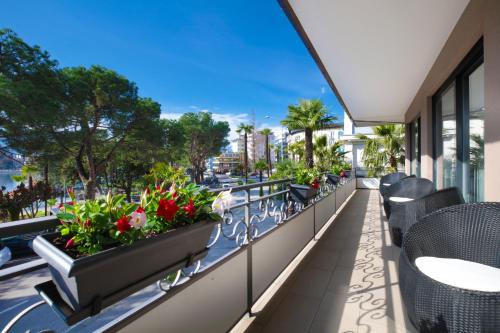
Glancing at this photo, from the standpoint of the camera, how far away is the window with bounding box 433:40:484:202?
2566 millimetres

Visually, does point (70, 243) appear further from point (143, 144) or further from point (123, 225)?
point (143, 144)

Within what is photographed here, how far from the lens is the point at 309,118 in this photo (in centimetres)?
943

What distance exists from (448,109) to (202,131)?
33.9 meters

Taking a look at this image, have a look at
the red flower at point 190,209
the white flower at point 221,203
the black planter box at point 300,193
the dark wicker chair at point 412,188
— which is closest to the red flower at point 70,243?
the red flower at point 190,209

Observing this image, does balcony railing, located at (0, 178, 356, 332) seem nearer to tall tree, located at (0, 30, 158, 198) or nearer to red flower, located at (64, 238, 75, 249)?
red flower, located at (64, 238, 75, 249)

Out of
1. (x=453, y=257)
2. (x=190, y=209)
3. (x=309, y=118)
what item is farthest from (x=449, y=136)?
(x=309, y=118)

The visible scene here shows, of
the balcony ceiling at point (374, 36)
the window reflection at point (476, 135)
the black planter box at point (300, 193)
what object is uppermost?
the balcony ceiling at point (374, 36)

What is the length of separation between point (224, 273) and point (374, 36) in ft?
9.20

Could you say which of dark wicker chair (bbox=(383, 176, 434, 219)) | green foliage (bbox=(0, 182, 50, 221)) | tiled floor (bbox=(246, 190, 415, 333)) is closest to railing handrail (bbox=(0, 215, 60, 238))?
tiled floor (bbox=(246, 190, 415, 333))

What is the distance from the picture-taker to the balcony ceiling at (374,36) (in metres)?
2.25

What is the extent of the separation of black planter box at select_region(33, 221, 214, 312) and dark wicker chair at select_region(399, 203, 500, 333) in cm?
112

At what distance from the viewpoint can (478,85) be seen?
2605mm

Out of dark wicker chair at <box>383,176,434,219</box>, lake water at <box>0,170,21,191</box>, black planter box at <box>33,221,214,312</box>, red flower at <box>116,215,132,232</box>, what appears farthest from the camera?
A: lake water at <box>0,170,21,191</box>

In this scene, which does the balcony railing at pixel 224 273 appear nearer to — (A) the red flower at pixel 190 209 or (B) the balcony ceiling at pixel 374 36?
(A) the red flower at pixel 190 209
